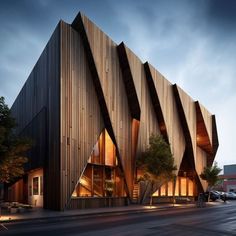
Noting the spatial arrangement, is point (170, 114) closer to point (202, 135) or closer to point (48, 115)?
point (202, 135)

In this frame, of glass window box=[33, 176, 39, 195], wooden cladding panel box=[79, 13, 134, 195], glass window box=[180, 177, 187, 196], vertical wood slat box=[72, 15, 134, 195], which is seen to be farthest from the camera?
glass window box=[180, 177, 187, 196]

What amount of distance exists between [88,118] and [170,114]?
543 inches

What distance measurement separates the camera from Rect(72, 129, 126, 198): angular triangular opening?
26.5m

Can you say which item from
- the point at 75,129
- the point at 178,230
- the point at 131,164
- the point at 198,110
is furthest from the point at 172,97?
the point at 178,230

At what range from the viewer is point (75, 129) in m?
25.1

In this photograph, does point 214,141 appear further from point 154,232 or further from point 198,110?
point 154,232

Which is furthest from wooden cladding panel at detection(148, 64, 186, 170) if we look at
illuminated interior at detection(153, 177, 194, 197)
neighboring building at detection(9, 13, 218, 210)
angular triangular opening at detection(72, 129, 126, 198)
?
angular triangular opening at detection(72, 129, 126, 198)

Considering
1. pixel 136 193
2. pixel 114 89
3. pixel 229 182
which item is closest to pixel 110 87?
pixel 114 89

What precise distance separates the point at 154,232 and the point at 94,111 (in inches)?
617

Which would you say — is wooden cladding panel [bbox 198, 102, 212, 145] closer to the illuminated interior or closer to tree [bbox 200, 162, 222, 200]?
tree [bbox 200, 162, 222, 200]

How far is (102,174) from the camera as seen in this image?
28.4 metres

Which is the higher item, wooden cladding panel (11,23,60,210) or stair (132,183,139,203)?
wooden cladding panel (11,23,60,210)

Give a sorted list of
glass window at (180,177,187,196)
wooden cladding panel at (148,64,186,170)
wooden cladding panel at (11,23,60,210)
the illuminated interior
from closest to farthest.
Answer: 1. wooden cladding panel at (11,23,60,210)
2. wooden cladding panel at (148,64,186,170)
3. the illuminated interior
4. glass window at (180,177,187,196)

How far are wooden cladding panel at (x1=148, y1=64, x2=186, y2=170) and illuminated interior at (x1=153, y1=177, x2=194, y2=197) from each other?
3.00 m
